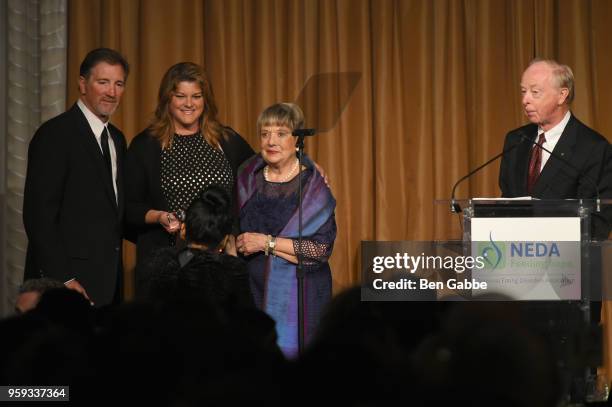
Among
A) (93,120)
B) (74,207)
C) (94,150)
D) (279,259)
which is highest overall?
(93,120)

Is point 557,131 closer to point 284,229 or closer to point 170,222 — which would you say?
point 284,229

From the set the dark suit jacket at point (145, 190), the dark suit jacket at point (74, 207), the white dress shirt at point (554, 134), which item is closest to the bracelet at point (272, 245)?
the dark suit jacket at point (145, 190)

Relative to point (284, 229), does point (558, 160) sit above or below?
above

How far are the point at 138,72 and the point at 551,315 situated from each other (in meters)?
3.18

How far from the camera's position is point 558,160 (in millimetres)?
4312

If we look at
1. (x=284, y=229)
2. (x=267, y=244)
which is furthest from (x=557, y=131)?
(x=267, y=244)

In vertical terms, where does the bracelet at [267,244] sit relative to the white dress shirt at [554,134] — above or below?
below

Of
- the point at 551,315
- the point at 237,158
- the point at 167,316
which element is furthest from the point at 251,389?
the point at 237,158

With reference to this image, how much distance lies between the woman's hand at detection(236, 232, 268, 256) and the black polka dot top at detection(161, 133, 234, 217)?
0.92 feet

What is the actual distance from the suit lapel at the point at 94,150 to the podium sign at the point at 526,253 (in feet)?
5.77

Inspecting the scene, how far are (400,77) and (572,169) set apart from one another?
1.82 m

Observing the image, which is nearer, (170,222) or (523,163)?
(170,222)

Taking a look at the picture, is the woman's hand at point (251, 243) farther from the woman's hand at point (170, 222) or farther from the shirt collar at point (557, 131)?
the shirt collar at point (557, 131)

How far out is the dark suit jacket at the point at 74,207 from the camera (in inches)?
167
